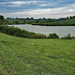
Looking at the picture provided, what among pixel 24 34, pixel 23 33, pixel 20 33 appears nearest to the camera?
pixel 24 34

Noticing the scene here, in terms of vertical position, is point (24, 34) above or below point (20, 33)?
below

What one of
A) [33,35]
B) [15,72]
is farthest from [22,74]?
[33,35]

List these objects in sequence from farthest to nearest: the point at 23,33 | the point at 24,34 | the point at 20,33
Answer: the point at 20,33 → the point at 23,33 → the point at 24,34

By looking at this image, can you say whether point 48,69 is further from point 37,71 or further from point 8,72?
point 8,72

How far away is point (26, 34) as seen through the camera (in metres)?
18.3

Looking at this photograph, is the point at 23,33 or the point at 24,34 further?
the point at 23,33

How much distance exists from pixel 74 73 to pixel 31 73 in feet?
6.20

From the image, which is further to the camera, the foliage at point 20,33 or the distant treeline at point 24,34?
the foliage at point 20,33

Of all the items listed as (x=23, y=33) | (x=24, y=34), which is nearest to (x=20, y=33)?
(x=23, y=33)

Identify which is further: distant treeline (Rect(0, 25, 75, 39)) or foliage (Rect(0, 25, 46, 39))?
foliage (Rect(0, 25, 46, 39))

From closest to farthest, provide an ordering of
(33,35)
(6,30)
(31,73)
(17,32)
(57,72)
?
(31,73), (57,72), (33,35), (17,32), (6,30)

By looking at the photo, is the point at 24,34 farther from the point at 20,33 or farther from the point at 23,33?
the point at 20,33

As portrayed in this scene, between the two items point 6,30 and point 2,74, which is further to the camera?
point 6,30

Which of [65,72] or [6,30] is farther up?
[6,30]
